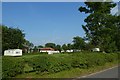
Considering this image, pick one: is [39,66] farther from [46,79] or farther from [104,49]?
[104,49]

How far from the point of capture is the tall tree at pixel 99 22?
128 feet

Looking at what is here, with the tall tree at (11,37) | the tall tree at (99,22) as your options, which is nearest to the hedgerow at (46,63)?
the tall tree at (99,22)

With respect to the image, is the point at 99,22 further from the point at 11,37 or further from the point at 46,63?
the point at 11,37

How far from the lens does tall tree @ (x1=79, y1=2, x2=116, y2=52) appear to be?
39062mm

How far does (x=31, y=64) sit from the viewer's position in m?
16.0

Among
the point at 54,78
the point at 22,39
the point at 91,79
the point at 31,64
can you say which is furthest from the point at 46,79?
the point at 22,39

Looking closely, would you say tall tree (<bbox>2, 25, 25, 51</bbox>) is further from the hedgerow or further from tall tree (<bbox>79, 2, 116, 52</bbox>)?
the hedgerow

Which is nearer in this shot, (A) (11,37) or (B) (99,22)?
(B) (99,22)

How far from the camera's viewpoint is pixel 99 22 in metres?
39.2

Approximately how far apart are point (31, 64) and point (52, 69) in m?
1.72

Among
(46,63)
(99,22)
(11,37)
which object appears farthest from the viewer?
(11,37)

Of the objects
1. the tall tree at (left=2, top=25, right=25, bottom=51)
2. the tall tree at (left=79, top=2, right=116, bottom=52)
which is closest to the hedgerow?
the tall tree at (left=79, top=2, right=116, bottom=52)

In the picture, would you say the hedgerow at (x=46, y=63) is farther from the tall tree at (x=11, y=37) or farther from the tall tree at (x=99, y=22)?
the tall tree at (x=11, y=37)

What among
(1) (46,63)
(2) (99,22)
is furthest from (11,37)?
(1) (46,63)
